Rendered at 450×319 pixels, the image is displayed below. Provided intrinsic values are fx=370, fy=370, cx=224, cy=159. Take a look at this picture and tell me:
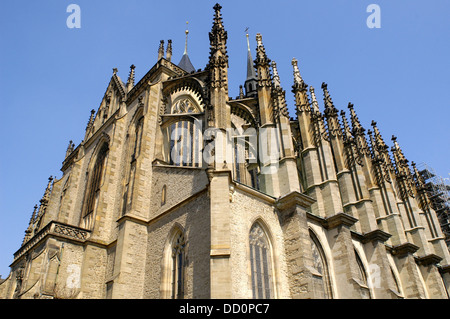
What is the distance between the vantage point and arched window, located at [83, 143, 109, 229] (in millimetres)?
20039

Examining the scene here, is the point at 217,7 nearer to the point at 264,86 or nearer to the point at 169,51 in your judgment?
the point at 264,86

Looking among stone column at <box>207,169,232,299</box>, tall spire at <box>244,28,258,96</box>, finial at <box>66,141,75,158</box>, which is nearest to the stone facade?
stone column at <box>207,169,232,299</box>

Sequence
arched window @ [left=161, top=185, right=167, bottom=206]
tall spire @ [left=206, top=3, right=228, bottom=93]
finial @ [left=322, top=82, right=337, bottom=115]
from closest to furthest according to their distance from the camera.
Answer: arched window @ [left=161, top=185, right=167, bottom=206] → tall spire @ [left=206, top=3, right=228, bottom=93] → finial @ [left=322, top=82, right=337, bottom=115]

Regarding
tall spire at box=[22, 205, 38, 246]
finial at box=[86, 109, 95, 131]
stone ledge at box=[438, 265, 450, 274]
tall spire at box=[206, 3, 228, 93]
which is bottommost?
stone ledge at box=[438, 265, 450, 274]

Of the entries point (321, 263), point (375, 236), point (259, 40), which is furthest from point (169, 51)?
point (375, 236)

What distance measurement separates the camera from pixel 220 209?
1186cm

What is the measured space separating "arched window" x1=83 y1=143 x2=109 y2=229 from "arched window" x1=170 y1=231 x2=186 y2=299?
7.45 metres

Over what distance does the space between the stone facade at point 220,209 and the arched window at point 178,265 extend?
7cm

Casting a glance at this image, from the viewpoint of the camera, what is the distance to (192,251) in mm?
12406

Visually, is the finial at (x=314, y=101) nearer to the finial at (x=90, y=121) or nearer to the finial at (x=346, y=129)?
the finial at (x=346, y=129)

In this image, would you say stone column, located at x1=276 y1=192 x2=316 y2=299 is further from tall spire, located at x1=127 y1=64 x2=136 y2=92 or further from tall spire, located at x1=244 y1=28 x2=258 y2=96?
tall spire, located at x1=244 y1=28 x2=258 y2=96
